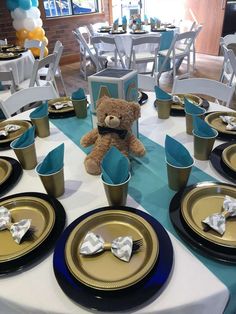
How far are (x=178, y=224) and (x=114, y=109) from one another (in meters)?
0.35

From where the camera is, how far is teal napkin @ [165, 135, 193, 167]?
2.27 feet

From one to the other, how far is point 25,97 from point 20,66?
1.33 metres

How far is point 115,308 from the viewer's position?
17.8 inches

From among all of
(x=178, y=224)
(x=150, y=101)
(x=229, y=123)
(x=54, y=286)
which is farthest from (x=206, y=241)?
(x=150, y=101)

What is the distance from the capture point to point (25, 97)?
1.43 m

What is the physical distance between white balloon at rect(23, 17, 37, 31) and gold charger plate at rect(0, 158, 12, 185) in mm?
3706

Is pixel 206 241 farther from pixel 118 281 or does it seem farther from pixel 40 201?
pixel 40 201

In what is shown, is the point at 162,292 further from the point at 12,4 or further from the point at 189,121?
the point at 12,4

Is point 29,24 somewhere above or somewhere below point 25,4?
below

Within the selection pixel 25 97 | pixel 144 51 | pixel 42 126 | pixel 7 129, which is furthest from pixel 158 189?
pixel 144 51

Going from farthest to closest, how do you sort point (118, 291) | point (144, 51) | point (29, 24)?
point (29, 24) < point (144, 51) < point (118, 291)

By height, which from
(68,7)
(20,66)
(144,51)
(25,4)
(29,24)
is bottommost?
(144,51)

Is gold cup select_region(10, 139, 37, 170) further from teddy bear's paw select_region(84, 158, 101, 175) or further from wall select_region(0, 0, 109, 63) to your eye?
wall select_region(0, 0, 109, 63)

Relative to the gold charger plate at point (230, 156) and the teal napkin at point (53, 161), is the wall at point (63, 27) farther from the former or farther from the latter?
the gold charger plate at point (230, 156)
